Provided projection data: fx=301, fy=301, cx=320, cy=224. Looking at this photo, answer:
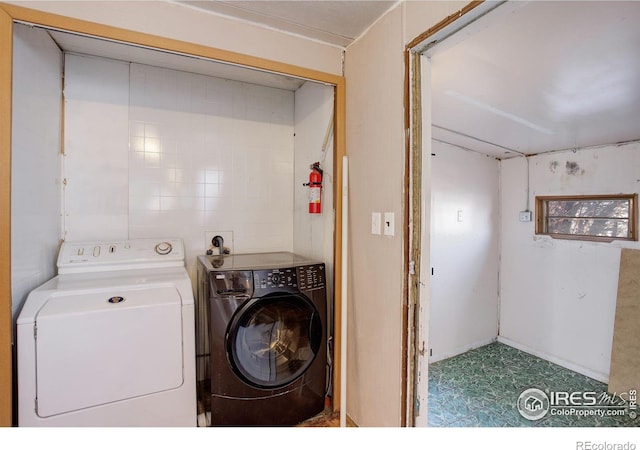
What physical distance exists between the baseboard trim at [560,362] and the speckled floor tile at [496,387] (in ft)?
0.17

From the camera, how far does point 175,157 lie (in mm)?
2205

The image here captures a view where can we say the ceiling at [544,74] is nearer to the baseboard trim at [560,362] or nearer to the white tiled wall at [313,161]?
the white tiled wall at [313,161]

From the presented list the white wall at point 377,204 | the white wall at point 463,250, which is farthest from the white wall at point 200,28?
the white wall at point 463,250

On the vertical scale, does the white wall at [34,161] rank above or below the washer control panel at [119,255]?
above

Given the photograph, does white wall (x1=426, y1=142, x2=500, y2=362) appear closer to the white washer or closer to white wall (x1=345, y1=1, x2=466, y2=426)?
white wall (x1=345, y1=1, x2=466, y2=426)

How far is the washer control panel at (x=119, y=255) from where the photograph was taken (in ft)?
5.70

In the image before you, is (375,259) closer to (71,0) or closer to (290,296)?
(290,296)

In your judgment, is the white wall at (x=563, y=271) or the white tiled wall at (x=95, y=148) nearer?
the white tiled wall at (x=95, y=148)

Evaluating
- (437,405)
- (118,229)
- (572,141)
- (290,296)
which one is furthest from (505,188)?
(118,229)

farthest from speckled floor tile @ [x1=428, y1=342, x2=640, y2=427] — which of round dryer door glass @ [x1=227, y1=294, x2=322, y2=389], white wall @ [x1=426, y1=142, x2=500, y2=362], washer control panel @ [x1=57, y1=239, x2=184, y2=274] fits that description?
washer control panel @ [x1=57, y1=239, x2=184, y2=274]

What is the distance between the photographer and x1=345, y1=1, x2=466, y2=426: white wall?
142cm

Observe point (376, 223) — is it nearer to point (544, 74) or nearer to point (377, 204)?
point (377, 204)

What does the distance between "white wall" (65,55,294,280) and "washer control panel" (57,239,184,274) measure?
19 centimetres

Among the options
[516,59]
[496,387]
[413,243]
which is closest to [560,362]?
[496,387]
